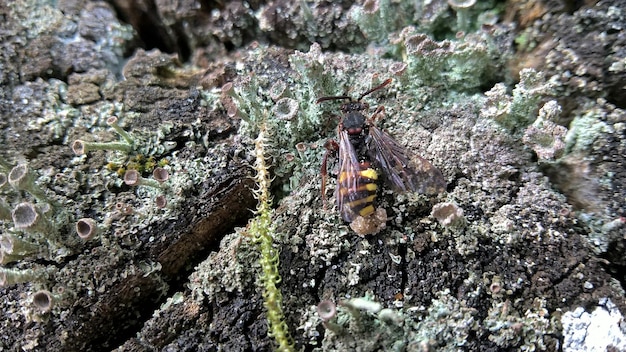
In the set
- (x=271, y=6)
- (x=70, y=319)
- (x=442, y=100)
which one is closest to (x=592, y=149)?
(x=442, y=100)

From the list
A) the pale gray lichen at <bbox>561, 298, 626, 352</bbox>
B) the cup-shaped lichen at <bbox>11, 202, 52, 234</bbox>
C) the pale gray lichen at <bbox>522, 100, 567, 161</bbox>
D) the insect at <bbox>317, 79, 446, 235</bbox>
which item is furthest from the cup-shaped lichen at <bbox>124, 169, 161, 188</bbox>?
the pale gray lichen at <bbox>561, 298, 626, 352</bbox>

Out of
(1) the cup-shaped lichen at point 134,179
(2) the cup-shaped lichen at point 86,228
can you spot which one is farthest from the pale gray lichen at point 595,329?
(2) the cup-shaped lichen at point 86,228

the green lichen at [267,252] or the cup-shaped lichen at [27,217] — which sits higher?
the cup-shaped lichen at [27,217]

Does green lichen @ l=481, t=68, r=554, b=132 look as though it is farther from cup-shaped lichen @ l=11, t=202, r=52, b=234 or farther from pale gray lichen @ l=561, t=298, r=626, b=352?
cup-shaped lichen @ l=11, t=202, r=52, b=234

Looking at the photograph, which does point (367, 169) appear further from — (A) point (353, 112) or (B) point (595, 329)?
(B) point (595, 329)

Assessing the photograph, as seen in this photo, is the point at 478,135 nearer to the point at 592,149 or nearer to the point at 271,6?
the point at 592,149

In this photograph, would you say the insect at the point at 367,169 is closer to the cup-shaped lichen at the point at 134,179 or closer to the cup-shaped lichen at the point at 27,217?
the cup-shaped lichen at the point at 134,179

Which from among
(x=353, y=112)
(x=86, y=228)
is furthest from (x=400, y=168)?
(x=86, y=228)

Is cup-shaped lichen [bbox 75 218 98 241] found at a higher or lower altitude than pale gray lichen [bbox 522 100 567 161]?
higher

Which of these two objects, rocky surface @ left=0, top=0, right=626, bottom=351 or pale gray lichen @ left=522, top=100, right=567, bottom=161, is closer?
rocky surface @ left=0, top=0, right=626, bottom=351
